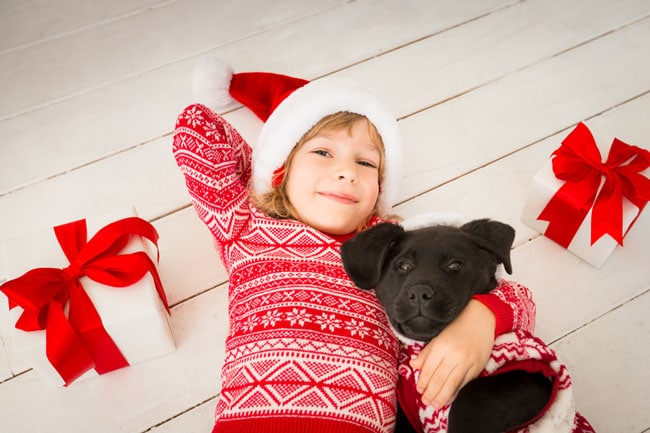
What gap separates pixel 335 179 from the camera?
1043 mm

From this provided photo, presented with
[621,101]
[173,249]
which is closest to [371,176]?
[173,249]

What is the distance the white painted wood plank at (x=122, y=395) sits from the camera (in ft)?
3.55

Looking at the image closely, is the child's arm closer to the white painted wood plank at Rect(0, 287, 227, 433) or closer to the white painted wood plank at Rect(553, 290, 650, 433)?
the white painted wood plank at Rect(553, 290, 650, 433)

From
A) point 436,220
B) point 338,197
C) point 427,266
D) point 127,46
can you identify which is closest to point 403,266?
point 427,266

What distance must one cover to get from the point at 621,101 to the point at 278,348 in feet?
3.93

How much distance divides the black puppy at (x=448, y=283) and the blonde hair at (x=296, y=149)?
0.29 m

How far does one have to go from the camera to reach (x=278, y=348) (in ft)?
2.93

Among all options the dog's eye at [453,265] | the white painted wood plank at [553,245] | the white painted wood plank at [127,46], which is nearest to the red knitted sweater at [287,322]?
the dog's eye at [453,265]

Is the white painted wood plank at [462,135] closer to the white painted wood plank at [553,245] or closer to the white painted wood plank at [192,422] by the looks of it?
the white painted wood plank at [553,245]

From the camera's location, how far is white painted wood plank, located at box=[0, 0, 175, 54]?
1.64m

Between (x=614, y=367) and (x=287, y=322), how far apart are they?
28.0 inches

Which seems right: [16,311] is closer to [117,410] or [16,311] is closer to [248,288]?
[117,410]

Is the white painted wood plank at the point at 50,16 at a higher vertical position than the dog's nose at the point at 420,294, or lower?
higher

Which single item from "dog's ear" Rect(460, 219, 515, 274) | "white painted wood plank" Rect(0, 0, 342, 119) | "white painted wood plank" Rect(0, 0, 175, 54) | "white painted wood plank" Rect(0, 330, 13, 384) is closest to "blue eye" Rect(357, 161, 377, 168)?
"dog's ear" Rect(460, 219, 515, 274)
